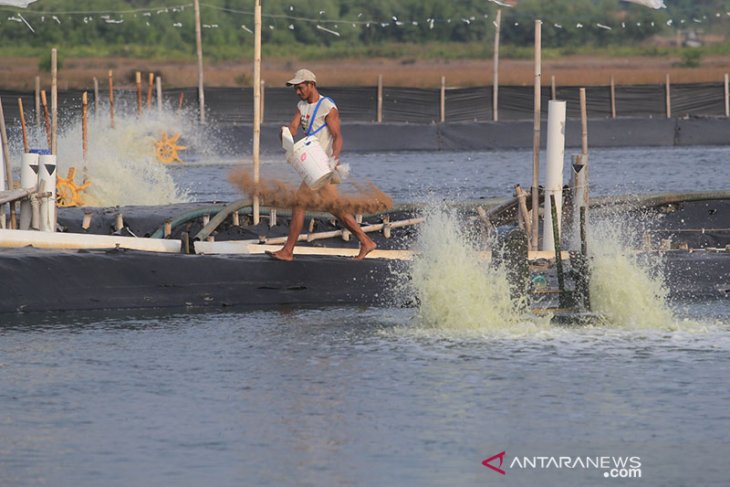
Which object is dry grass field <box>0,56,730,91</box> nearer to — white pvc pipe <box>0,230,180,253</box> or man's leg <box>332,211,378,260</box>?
white pvc pipe <box>0,230,180,253</box>

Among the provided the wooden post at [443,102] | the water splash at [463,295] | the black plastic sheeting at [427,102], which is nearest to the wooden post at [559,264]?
the water splash at [463,295]

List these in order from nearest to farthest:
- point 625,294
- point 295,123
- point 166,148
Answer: point 625,294 → point 295,123 → point 166,148

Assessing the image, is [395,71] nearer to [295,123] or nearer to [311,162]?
[295,123]

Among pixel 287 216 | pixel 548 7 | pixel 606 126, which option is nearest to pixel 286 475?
pixel 287 216

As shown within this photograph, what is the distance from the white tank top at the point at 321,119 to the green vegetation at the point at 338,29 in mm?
50847

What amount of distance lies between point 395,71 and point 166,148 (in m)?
35.5

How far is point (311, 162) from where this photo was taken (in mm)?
15031

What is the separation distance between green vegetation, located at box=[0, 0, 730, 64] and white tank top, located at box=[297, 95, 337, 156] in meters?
50.8

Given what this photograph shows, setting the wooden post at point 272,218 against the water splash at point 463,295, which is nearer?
the water splash at point 463,295

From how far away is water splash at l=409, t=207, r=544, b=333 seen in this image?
45.8ft

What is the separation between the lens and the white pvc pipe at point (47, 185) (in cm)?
1658

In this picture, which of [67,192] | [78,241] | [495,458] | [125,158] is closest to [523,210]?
[78,241]

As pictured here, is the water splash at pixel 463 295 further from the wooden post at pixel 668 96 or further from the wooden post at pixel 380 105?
the wooden post at pixel 668 96

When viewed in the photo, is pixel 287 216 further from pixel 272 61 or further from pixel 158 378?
pixel 272 61
